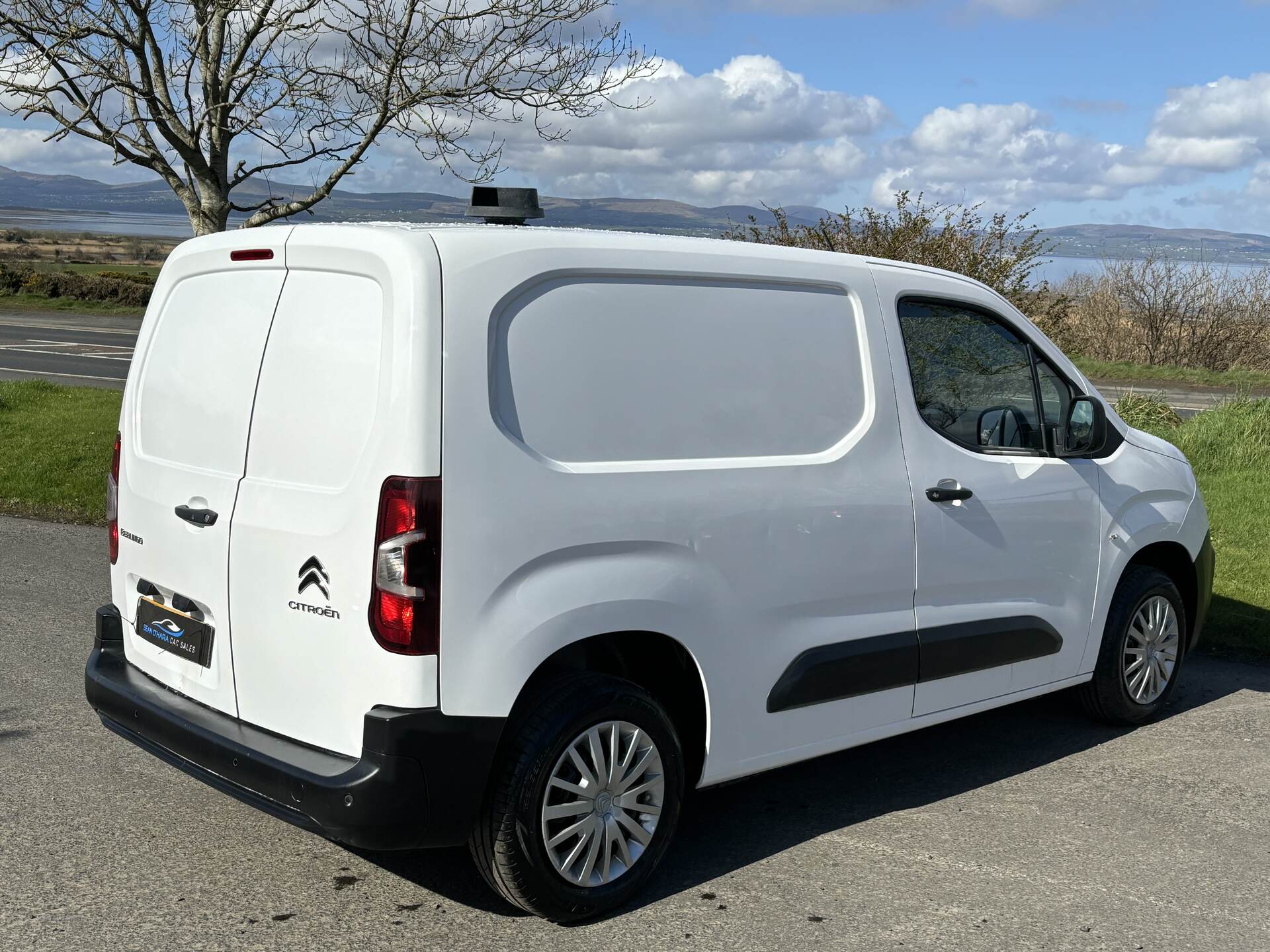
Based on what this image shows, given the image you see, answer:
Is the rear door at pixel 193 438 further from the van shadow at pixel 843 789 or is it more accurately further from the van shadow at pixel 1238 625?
the van shadow at pixel 1238 625

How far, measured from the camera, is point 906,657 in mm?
4480

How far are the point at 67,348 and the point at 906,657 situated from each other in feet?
80.7

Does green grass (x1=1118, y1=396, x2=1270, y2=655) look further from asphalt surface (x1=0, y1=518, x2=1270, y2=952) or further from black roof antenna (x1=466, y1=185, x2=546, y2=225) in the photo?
black roof antenna (x1=466, y1=185, x2=546, y2=225)

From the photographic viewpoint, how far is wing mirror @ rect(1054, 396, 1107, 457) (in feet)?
16.8

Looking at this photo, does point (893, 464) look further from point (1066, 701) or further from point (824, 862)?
point (1066, 701)

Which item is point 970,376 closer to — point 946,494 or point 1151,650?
point 946,494

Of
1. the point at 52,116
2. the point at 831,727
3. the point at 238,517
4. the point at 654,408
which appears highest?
the point at 52,116

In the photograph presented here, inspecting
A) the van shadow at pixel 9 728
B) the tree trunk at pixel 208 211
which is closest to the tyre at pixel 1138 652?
the van shadow at pixel 9 728

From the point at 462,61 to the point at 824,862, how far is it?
703cm

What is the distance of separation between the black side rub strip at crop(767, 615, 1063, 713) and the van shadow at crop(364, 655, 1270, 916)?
505 millimetres

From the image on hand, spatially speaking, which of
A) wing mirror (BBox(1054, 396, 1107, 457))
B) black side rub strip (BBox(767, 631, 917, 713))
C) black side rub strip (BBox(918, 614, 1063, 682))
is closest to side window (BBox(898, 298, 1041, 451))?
wing mirror (BBox(1054, 396, 1107, 457))

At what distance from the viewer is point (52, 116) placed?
9.74 metres

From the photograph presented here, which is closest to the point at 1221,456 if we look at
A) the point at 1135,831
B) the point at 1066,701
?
the point at 1066,701

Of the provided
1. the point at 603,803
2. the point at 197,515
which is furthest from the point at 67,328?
the point at 603,803
